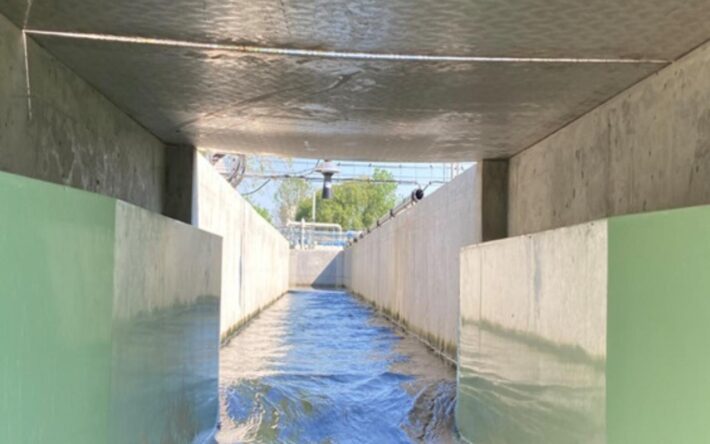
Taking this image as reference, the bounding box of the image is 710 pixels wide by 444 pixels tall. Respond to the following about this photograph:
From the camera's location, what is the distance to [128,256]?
2.91 metres

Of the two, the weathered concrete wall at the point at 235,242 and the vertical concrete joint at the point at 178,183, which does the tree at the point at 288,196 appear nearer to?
the weathered concrete wall at the point at 235,242

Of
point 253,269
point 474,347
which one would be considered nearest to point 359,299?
point 253,269

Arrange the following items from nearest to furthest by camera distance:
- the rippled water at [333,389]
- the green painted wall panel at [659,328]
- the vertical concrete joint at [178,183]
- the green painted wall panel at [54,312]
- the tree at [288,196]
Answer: the green painted wall panel at [54,312]
the green painted wall panel at [659,328]
the rippled water at [333,389]
the vertical concrete joint at [178,183]
the tree at [288,196]

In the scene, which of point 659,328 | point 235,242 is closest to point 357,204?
point 235,242

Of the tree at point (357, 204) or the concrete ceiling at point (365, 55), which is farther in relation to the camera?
the tree at point (357, 204)

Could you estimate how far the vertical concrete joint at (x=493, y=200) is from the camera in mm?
6512

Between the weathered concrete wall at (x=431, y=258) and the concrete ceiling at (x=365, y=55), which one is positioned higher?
the concrete ceiling at (x=365, y=55)

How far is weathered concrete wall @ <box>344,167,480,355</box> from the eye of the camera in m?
7.89

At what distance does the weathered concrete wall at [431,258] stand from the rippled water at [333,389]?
0.52 m

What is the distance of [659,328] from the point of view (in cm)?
226

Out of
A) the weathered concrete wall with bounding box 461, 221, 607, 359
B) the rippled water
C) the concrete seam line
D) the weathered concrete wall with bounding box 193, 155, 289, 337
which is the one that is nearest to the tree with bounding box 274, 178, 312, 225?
the weathered concrete wall with bounding box 193, 155, 289, 337

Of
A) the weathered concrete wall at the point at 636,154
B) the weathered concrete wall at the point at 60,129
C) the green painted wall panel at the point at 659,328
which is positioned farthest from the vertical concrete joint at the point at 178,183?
the green painted wall panel at the point at 659,328

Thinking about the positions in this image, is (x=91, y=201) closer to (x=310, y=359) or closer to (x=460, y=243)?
(x=460, y=243)

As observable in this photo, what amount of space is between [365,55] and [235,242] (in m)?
8.92
